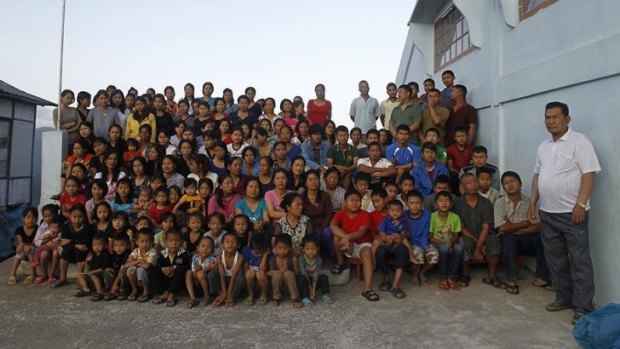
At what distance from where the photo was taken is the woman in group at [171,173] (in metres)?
5.93

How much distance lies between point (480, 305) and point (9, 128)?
536 inches

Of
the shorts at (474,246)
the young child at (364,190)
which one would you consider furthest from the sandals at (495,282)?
the young child at (364,190)

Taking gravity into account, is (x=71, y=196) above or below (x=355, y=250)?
above

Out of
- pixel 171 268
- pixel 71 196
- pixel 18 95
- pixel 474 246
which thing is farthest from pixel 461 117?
pixel 18 95

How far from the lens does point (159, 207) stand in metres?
5.43

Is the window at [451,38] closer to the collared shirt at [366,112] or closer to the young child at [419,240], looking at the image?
the collared shirt at [366,112]

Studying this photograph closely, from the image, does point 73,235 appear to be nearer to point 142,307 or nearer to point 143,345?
point 142,307

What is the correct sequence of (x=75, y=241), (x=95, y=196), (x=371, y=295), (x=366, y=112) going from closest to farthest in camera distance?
(x=371, y=295)
(x=75, y=241)
(x=95, y=196)
(x=366, y=112)

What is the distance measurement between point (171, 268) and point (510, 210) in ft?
12.3

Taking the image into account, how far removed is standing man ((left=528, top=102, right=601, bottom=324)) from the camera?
149 inches

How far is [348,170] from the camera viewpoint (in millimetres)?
6438

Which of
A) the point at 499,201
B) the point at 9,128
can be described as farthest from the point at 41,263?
the point at 9,128

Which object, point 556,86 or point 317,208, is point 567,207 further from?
point 317,208

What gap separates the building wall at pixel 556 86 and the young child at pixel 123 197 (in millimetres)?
4931
